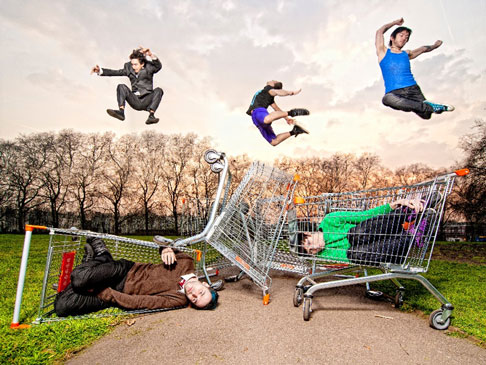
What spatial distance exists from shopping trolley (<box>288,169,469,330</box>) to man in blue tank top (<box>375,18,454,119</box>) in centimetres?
112

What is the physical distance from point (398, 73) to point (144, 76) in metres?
3.26

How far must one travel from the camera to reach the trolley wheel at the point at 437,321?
299 cm

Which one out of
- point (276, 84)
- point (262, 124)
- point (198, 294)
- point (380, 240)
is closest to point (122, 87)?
point (262, 124)

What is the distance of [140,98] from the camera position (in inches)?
164

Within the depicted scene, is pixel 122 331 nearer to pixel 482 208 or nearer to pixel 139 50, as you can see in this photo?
pixel 139 50

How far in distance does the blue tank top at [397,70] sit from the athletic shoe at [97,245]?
3.84 meters

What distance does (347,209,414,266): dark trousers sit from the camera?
3.15 metres

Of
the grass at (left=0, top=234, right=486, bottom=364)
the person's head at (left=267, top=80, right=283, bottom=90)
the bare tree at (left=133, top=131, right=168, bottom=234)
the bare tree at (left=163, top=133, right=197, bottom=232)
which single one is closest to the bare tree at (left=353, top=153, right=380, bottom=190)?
the bare tree at (left=163, top=133, right=197, bottom=232)

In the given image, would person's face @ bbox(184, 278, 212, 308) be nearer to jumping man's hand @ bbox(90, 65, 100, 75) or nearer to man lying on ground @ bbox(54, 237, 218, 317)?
man lying on ground @ bbox(54, 237, 218, 317)

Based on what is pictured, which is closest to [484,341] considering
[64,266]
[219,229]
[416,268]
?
[416,268]

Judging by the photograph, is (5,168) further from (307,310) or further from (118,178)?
(307,310)

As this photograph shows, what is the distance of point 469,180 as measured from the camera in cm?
1451

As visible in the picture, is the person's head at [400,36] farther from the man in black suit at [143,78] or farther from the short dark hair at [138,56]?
the short dark hair at [138,56]

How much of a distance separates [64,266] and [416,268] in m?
3.62
